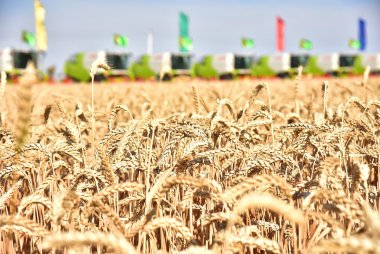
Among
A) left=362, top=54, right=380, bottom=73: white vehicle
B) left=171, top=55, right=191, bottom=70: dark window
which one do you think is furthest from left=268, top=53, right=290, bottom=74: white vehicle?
left=362, top=54, right=380, bottom=73: white vehicle

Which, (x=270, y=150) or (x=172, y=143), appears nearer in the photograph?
(x=270, y=150)

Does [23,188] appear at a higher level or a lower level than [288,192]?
lower

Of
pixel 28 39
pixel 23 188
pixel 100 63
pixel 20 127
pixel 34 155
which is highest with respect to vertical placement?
pixel 28 39

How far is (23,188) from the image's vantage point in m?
3.46

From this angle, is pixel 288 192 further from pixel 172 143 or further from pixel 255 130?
pixel 255 130

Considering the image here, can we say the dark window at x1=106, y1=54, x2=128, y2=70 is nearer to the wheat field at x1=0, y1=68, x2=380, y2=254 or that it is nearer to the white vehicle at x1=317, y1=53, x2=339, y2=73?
the white vehicle at x1=317, y1=53, x2=339, y2=73

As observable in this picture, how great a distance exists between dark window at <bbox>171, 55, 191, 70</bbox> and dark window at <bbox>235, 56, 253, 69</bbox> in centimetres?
446

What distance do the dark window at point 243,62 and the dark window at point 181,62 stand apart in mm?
4461

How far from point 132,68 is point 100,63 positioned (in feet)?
127

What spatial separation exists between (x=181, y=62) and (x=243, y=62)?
5.65 metres

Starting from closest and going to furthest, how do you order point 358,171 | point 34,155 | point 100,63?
point 358,171
point 100,63
point 34,155

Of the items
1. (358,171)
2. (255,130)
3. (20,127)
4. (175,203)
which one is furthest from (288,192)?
(255,130)

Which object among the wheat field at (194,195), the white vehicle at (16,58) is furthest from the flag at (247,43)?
the wheat field at (194,195)

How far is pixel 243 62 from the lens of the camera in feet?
151
